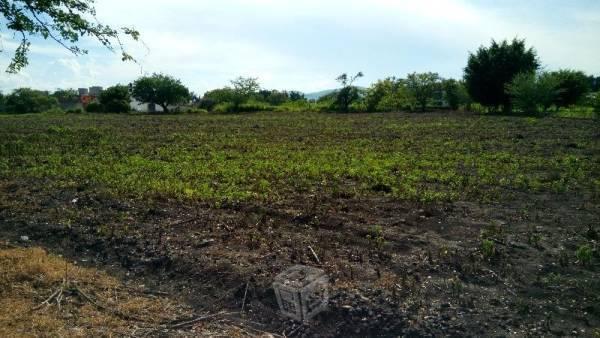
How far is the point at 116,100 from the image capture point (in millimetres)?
57062

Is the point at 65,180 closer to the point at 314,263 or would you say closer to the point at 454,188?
the point at 314,263

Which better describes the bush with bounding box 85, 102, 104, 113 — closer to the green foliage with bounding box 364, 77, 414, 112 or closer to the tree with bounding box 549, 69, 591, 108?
the green foliage with bounding box 364, 77, 414, 112

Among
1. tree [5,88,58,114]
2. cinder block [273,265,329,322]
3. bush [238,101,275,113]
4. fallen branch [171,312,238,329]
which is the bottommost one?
fallen branch [171,312,238,329]

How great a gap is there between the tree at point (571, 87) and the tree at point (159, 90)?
44.0 m

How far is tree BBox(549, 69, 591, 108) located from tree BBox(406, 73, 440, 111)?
38.8 feet

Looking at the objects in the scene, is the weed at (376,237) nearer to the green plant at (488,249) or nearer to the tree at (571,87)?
the green plant at (488,249)

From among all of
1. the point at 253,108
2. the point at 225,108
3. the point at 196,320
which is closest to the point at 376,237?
the point at 196,320

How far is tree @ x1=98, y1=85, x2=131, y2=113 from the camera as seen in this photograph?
56750mm

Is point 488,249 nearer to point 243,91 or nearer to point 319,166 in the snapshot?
point 319,166

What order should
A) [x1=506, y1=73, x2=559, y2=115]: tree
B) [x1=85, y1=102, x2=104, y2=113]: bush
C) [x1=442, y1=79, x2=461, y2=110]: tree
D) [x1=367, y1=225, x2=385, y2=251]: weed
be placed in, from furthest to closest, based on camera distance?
[x1=85, y1=102, x2=104, y2=113]: bush → [x1=442, y1=79, x2=461, y2=110]: tree → [x1=506, y1=73, x2=559, y2=115]: tree → [x1=367, y1=225, x2=385, y2=251]: weed

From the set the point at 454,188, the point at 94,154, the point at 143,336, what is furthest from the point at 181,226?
the point at 94,154

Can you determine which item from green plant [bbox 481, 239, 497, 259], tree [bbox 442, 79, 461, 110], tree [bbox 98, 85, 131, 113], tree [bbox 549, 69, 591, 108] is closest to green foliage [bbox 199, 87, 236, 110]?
tree [bbox 98, 85, 131, 113]

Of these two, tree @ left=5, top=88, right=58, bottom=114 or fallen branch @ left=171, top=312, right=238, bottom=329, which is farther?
tree @ left=5, top=88, right=58, bottom=114

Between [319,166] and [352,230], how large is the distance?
16.3 ft
